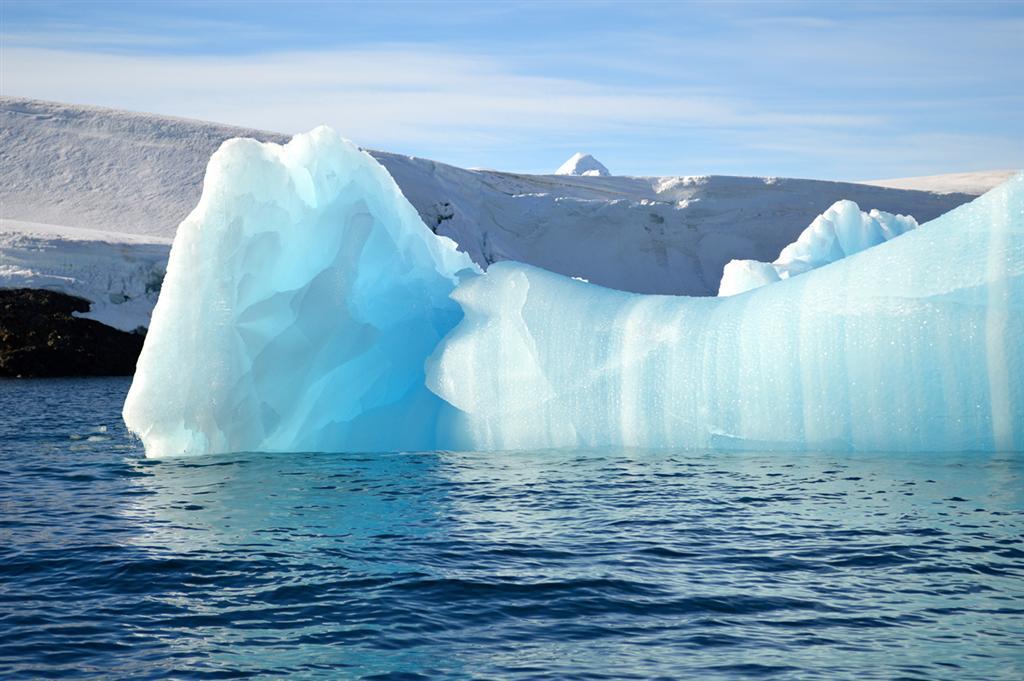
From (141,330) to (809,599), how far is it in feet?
75.9

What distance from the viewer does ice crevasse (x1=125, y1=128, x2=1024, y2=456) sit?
9.84m

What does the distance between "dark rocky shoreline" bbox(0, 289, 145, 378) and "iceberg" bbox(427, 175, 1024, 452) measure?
1706 cm

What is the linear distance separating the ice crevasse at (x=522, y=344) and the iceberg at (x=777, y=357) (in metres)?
0.02

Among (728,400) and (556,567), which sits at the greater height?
(728,400)

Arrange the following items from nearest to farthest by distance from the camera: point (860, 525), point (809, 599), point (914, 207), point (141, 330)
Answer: point (809, 599), point (860, 525), point (141, 330), point (914, 207)

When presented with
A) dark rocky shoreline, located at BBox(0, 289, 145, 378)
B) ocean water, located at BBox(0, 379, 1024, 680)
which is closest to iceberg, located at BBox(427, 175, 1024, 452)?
ocean water, located at BBox(0, 379, 1024, 680)

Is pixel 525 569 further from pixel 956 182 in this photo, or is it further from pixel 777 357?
pixel 956 182

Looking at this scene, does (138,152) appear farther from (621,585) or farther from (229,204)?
(621,585)

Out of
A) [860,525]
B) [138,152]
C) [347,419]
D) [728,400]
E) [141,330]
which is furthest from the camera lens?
[138,152]

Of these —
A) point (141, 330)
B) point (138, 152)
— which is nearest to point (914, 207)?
point (138, 152)

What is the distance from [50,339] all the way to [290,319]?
54.6 ft

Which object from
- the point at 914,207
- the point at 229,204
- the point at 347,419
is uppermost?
the point at 914,207

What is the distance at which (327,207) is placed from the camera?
11.9 metres

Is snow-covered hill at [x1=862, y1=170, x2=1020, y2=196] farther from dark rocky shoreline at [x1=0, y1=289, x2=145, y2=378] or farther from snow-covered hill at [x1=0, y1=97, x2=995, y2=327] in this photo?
dark rocky shoreline at [x1=0, y1=289, x2=145, y2=378]
